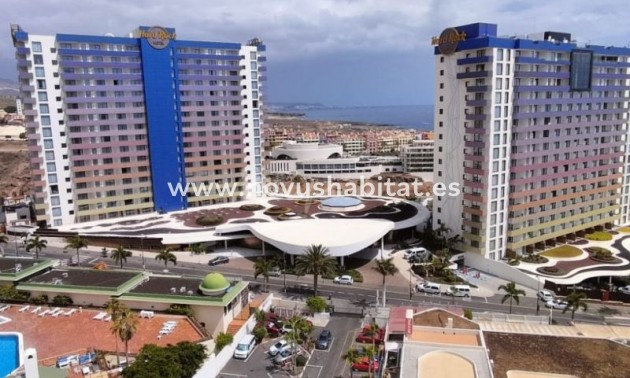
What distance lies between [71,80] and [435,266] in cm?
9323

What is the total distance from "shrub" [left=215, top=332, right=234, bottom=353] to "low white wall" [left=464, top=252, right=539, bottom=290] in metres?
55.8

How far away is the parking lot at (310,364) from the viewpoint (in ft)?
192

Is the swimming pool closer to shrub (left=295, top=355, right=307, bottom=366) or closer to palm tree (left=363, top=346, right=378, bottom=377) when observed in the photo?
shrub (left=295, top=355, right=307, bottom=366)

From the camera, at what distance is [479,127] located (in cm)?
9338

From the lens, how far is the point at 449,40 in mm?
94688

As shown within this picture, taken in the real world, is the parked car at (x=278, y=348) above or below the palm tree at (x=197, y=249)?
below

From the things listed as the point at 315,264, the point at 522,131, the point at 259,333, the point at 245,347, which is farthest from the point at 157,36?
the point at 522,131

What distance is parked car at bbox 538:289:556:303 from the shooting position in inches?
3228

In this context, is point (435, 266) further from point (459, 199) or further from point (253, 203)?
point (253, 203)

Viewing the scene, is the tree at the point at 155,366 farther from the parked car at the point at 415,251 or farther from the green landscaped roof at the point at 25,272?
the parked car at the point at 415,251

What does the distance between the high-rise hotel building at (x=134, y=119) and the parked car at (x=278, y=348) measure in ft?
247

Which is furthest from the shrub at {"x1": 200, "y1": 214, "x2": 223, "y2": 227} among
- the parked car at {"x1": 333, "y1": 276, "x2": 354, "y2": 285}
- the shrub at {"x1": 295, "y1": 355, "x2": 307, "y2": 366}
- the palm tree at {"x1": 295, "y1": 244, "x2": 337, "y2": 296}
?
the shrub at {"x1": 295, "y1": 355, "x2": 307, "y2": 366}

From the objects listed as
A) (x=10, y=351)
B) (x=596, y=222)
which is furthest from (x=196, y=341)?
(x=596, y=222)

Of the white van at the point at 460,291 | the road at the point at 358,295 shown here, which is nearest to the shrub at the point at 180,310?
the road at the point at 358,295
